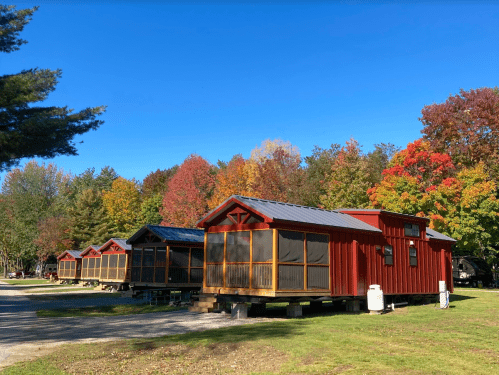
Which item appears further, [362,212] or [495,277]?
[495,277]

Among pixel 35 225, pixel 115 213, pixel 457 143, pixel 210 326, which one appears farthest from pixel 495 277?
pixel 35 225

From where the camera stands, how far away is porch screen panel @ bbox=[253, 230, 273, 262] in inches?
604

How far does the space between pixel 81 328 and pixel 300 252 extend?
754cm

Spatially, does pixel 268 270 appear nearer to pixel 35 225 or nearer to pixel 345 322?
pixel 345 322

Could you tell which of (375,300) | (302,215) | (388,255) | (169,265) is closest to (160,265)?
(169,265)

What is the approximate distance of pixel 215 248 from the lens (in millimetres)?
17516

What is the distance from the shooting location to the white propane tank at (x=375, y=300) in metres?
16.9

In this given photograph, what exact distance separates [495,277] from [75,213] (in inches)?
2023

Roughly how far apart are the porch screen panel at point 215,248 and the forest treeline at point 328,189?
2007 cm

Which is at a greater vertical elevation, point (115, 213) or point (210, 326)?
point (115, 213)

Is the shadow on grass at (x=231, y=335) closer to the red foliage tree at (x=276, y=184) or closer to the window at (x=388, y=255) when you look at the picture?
the window at (x=388, y=255)

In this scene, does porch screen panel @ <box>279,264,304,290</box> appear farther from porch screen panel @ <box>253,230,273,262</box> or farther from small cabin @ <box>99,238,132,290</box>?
small cabin @ <box>99,238,132,290</box>

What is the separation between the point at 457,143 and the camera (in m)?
38.0

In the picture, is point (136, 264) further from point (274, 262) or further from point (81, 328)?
point (274, 262)
